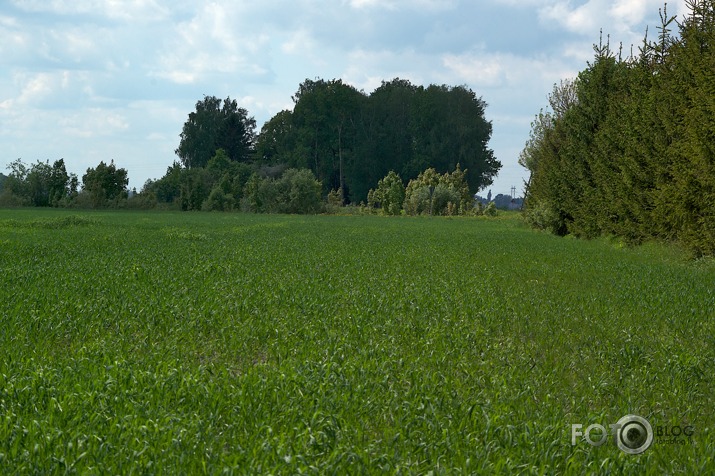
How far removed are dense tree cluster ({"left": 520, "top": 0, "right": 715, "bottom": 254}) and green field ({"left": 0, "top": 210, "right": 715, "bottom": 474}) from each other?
547 centimetres

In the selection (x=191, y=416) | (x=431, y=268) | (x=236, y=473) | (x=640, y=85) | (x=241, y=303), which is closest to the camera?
(x=236, y=473)

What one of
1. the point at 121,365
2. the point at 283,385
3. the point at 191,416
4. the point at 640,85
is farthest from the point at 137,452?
the point at 640,85

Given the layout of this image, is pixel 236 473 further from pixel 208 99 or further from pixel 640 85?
pixel 208 99

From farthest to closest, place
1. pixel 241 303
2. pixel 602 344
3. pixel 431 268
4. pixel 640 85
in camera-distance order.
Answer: pixel 640 85 → pixel 431 268 → pixel 241 303 → pixel 602 344

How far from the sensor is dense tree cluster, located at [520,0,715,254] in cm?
1866

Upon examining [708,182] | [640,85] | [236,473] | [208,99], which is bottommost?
[236,473]

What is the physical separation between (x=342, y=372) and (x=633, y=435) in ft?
8.54

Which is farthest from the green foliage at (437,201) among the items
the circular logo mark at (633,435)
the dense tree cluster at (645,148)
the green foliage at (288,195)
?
the circular logo mark at (633,435)

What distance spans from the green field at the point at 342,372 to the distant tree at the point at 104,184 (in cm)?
6546

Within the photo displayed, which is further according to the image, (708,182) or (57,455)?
(708,182)

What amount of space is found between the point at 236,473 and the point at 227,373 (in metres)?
2.23

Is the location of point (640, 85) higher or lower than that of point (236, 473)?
higher

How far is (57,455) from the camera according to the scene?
4242 mm

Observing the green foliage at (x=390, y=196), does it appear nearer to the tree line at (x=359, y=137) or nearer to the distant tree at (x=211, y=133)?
the tree line at (x=359, y=137)
